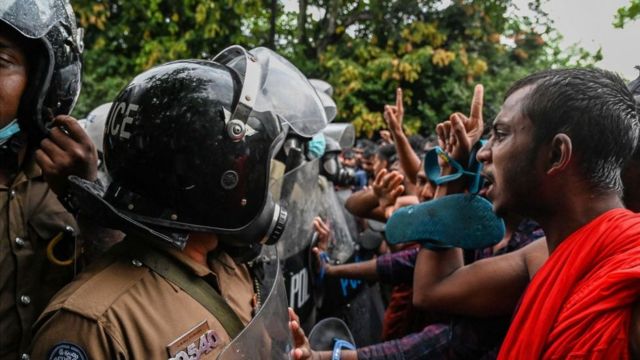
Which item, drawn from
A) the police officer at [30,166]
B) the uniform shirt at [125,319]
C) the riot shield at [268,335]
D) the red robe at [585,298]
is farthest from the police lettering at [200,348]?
the red robe at [585,298]

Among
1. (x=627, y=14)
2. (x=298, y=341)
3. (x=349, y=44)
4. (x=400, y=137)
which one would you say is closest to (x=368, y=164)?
(x=349, y=44)

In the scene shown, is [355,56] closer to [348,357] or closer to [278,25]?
[278,25]

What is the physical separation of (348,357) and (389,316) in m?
0.99

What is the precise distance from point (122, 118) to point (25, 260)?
0.56 meters

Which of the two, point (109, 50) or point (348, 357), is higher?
point (109, 50)

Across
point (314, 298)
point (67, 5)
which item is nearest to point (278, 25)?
point (314, 298)

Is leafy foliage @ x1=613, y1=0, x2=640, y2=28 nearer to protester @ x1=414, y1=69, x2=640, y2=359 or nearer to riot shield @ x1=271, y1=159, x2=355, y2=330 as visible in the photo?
protester @ x1=414, y1=69, x2=640, y2=359

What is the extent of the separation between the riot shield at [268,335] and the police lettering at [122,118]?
58cm

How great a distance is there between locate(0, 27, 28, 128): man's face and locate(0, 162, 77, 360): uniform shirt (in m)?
0.21

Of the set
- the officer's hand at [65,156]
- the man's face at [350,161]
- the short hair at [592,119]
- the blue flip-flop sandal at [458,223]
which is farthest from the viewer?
the man's face at [350,161]

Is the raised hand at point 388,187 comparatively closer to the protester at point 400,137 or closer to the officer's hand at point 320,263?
the protester at point 400,137

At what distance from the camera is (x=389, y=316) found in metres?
3.33

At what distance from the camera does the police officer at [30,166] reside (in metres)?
1.85

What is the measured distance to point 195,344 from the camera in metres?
1.55
